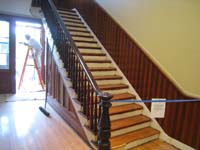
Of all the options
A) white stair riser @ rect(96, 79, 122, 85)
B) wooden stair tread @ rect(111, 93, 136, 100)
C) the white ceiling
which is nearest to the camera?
wooden stair tread @ rect(111, 93, 136, 100)

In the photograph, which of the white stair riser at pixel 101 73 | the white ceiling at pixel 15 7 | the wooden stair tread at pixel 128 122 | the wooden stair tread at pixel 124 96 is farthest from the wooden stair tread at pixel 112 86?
the white ceiling at pixel 15 7

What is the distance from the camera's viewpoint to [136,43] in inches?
138

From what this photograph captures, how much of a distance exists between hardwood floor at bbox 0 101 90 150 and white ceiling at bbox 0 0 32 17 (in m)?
2.56

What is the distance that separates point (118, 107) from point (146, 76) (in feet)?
2.42

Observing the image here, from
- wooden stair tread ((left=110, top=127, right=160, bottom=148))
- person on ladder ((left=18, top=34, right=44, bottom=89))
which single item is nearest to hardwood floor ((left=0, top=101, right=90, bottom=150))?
wooden stair tread ((left=110, top=127, right=160, bottom=148))

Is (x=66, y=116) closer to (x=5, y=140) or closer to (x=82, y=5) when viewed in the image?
(x=5, y=140)

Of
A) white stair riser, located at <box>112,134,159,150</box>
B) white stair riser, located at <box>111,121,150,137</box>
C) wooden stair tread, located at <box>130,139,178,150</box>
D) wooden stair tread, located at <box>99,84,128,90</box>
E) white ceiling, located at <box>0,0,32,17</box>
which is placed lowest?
wooden stair tread, located at <box>130,139,178,150</box>

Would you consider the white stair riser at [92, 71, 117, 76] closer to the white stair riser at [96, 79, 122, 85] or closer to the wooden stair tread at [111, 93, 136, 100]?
the white stair riser at [96, 79, 122, 85]

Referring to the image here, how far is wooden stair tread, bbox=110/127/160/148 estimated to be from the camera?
104 inches

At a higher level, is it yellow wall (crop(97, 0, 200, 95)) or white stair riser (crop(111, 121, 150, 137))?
yellow wall (crop(97, 0, 200, 95))

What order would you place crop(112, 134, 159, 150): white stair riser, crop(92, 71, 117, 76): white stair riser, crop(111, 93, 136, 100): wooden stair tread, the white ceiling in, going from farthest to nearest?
the white ceiling
crop(92, 71, 117, 76): white stair riser
crop(111, 93, 136, 100): wooden stair tread
crop(112, 134, 159, 150): white stair riser

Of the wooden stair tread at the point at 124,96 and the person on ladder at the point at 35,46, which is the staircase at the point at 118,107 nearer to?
the wooden stair tread at the point at 124,96

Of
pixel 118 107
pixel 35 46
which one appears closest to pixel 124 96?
pixel 118 107

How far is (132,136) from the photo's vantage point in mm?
2852
